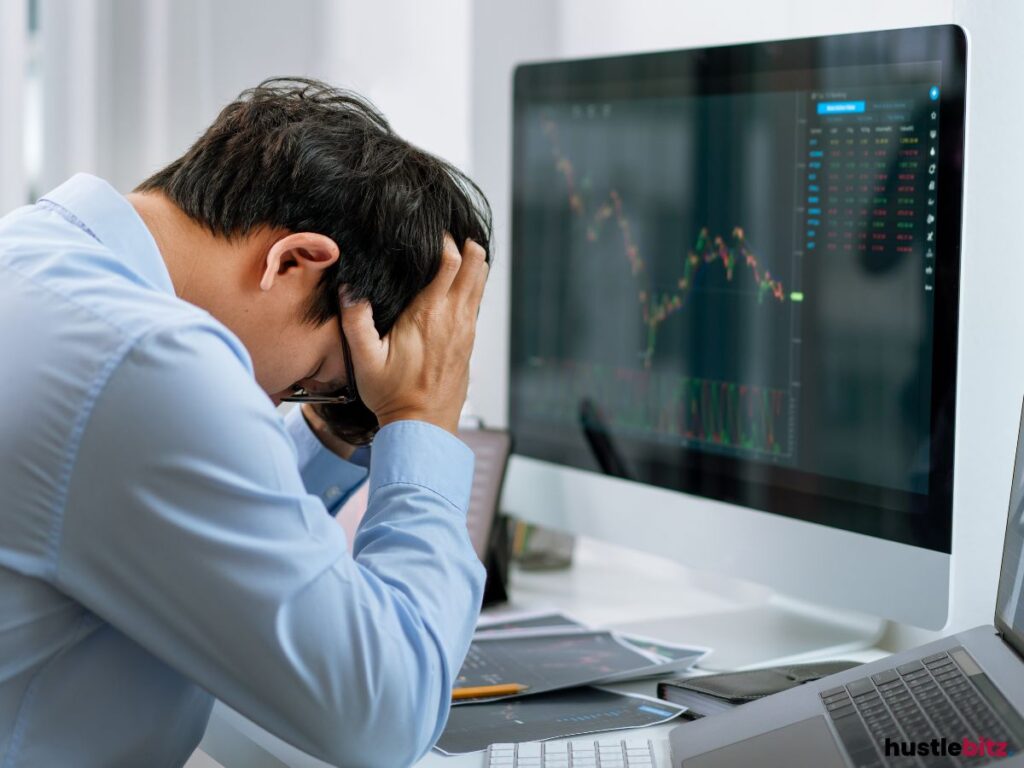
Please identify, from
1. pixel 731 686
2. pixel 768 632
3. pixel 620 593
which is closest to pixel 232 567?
pixel 731 686

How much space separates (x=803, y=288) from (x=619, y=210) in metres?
0.30

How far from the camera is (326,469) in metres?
1.22

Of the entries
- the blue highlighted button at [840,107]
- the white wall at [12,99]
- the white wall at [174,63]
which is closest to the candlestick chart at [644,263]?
the blue highlighted button at [840,107]

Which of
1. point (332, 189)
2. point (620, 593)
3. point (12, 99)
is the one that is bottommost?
point (620, 593)

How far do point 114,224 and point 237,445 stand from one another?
24cm

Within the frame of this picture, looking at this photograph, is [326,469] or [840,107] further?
[326,469]

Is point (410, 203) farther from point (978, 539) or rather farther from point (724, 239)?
point (978, 539)

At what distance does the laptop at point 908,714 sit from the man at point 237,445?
216 millimetres

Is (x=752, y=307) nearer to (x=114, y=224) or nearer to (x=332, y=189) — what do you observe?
(x=332, y=189)

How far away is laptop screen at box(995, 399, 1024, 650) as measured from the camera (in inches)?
33.3

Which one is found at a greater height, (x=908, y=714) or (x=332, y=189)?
(x=332, y=189)

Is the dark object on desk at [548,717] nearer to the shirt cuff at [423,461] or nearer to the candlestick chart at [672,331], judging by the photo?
the shirt cuff at [423,461]

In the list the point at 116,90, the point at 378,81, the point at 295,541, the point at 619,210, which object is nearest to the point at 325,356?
the point at 295,541

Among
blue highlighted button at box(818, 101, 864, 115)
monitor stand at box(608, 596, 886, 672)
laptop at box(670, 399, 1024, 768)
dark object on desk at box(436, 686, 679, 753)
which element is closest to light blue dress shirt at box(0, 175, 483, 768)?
dark object on desk at box(436, 686, 679, 753)
